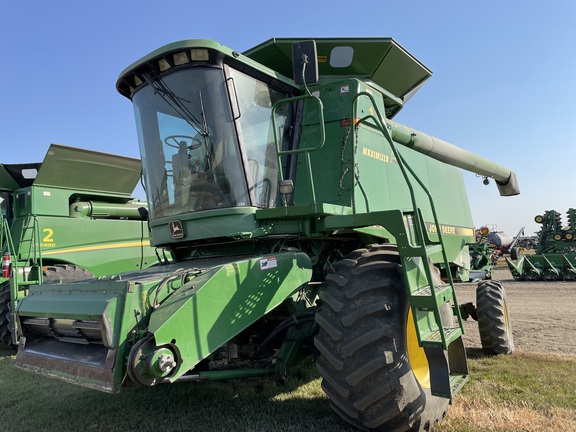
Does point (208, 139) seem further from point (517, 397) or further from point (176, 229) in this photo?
point (517, 397)

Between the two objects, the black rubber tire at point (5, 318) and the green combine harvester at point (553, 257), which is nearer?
the black rubber tire at point (5, 318)

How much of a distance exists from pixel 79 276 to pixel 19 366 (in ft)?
14.9

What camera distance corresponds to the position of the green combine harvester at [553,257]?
1600 centimetres

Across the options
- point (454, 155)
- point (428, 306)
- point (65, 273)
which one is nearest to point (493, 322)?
point (454, 155)

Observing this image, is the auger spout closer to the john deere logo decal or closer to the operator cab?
→ the operator cab

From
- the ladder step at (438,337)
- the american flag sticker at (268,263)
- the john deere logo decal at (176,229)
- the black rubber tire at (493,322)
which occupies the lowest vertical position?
the black rubber tire at (493,322)

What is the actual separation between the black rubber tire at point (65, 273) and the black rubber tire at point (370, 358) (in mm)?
5437

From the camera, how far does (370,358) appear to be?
2.69 metres

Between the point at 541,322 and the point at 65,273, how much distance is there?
794 cm

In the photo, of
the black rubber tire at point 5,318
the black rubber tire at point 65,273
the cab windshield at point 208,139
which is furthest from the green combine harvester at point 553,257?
the black rubber tire at point 5,318

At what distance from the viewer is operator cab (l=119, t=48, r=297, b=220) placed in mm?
3576

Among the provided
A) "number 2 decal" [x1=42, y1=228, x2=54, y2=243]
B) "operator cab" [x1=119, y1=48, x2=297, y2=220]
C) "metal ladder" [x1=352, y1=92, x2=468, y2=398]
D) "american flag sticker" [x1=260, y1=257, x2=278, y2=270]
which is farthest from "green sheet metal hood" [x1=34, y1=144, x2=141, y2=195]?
"metal ladder" [x1=352, y1=92, x2=468, y2=398]

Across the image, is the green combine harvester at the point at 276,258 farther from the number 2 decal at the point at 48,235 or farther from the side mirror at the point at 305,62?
the number 2 decal at the point at 48,235

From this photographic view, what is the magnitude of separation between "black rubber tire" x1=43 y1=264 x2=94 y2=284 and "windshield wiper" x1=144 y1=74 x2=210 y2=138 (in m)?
4.33
